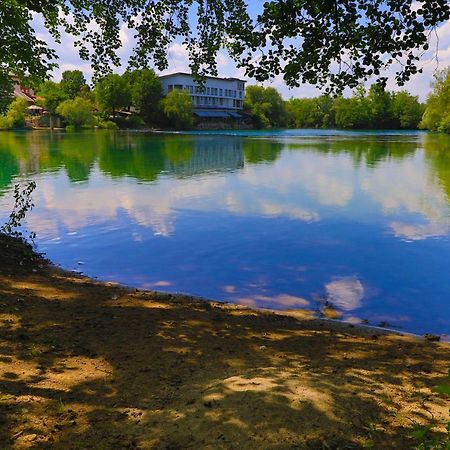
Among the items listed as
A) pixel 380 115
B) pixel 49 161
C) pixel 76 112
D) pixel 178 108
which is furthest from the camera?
pixel 380 115

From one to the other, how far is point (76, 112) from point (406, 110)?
111 m

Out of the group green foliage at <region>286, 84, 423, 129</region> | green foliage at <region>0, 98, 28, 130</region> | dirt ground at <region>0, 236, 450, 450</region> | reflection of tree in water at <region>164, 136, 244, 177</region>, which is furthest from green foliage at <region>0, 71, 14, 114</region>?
green foliage at <region>286, 84, 423, 129</region>

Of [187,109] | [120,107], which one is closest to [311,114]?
[187,109]

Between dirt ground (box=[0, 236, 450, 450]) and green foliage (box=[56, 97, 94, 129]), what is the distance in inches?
4163

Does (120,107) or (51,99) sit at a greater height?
(51,99)

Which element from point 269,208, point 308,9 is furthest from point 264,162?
point 308,9

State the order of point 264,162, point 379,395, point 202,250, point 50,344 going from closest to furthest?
point 379,395 → point 50,344 → point 202,250 → point 264,162

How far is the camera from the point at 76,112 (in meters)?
107

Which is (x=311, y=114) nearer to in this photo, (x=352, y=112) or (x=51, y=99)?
(x=352, y=112)

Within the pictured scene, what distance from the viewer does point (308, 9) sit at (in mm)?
7301

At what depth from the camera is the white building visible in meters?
136

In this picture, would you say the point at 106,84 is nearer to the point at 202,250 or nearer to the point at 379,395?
the point at 202,250

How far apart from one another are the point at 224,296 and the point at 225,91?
145777mm

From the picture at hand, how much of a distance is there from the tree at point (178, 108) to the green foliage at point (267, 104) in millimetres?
38701
